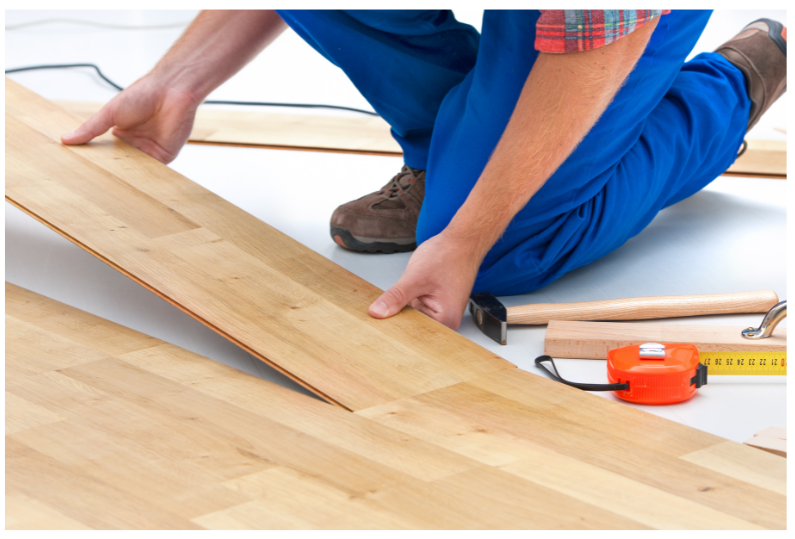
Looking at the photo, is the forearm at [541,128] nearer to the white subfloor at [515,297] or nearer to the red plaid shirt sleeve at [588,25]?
the red plaid shirt sleeve at [588,25]

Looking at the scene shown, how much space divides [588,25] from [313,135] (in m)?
1.63

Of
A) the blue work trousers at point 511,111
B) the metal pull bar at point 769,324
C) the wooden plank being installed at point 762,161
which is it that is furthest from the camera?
the wooden plank being installed at point 762,161

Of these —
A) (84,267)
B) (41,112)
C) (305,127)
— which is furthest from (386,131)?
(84,267)

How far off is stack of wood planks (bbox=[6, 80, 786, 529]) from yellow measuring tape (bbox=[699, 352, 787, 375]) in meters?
0.27

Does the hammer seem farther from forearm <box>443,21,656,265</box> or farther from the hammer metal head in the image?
forearm <box>443,21,656,265</box>

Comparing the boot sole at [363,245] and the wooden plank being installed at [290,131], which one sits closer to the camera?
the boot sole at [363,245]

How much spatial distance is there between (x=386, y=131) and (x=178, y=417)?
190cm

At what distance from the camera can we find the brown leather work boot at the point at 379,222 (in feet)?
5.67

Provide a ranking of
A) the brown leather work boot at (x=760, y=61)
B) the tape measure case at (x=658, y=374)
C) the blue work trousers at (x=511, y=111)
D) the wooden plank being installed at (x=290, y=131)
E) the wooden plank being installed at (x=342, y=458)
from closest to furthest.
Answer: the wooden plank being installed at (x=342, y=458) < the tape measure case at (x=658, y=374) < the blue work trousers at (x=511, y=111) < the brown leather work boot at (x=760, y=61) < the wooden plank being installed at (x=290, y=131)

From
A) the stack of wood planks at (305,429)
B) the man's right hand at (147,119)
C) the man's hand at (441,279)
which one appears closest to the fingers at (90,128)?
the man's right hand at (147,119)

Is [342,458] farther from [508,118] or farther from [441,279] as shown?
[508,118]

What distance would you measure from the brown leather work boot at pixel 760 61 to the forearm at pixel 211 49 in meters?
1.14

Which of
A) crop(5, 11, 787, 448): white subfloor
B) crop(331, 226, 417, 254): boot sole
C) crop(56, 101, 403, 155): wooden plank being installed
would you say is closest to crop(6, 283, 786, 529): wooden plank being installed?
crop(5, 11, 787, 448): white subfloor

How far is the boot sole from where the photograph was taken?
174cm
